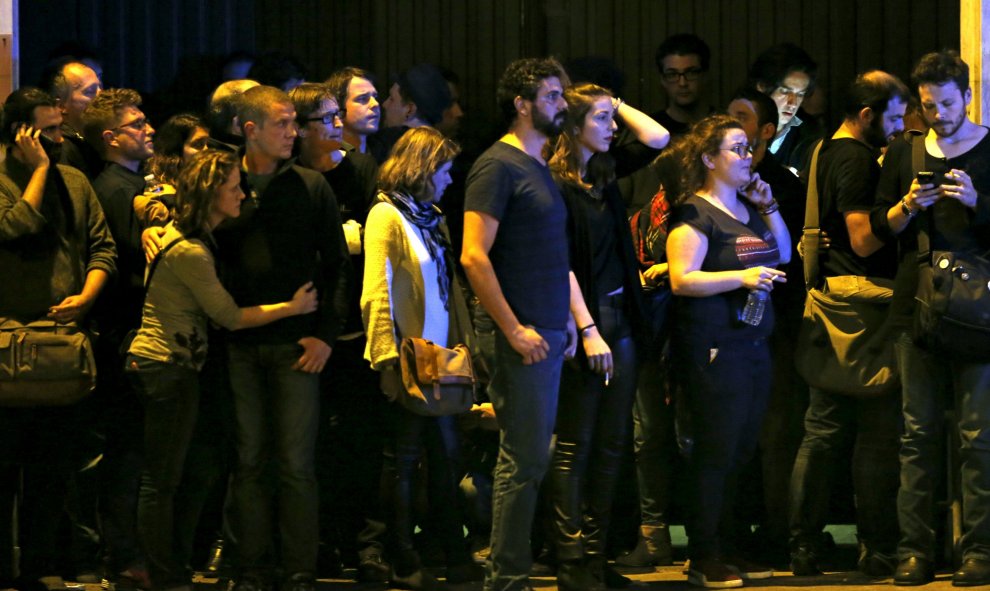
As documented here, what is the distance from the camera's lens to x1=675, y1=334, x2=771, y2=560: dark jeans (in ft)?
21.1

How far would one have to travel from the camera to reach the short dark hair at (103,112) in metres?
6.66

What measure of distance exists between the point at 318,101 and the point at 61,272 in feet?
A: 3.90

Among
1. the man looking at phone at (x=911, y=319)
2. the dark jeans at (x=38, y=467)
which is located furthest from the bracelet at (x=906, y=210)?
the dark jeans at (x=38, y=467)

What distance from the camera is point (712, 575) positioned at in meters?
6.55

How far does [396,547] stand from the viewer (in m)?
6.50

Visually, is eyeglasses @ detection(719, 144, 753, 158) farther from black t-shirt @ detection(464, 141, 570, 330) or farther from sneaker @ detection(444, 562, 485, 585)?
sneaker @ detection(444, 562, 485, 585)

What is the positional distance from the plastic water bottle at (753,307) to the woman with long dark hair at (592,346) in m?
0.40

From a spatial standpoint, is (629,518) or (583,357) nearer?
(583,357)

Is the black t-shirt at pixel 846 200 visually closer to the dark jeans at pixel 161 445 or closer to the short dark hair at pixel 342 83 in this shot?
the short dark hair at pixel 342 83

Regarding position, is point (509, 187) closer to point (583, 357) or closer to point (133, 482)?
point (583, 357)

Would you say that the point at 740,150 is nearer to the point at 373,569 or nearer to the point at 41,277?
the point at 373,569

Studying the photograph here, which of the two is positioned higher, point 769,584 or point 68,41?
point 68,41

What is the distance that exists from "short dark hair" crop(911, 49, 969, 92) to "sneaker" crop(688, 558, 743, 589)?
6.57 feet

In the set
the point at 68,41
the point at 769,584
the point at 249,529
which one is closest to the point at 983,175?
the point at 769,584
